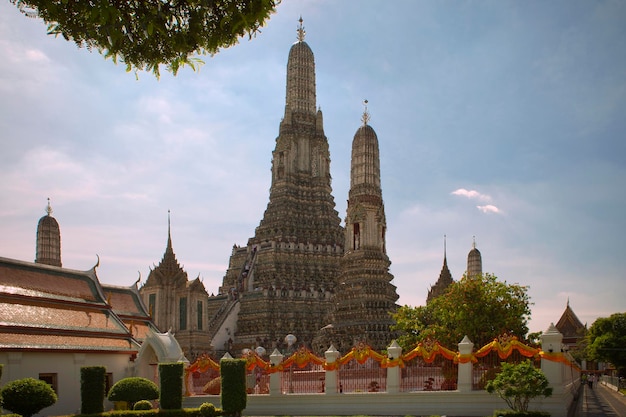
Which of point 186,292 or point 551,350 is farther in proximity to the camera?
point 186,292

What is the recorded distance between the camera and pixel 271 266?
61562mm

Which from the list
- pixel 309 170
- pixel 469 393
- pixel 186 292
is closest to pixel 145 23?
pixel 469 393

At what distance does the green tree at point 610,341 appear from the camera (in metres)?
60.3

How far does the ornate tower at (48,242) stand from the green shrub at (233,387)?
42630mm

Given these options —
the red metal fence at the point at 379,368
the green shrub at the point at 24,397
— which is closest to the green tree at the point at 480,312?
the red metal fence at the point at 379,368

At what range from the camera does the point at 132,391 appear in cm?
2348

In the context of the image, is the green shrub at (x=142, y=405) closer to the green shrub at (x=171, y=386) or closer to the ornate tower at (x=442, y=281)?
the green shrub at (x=171, y=386)

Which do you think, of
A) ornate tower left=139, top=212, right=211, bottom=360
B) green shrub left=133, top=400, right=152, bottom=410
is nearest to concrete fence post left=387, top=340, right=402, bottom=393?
green shrub left=133, top=400, right=152, bottom=410

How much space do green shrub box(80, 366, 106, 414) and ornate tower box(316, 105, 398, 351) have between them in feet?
82.5

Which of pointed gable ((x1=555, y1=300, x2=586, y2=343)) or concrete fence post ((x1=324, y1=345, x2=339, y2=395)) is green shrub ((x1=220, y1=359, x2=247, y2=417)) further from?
pointed gable ((x1=555, y1=300, x2=586, y2=343))

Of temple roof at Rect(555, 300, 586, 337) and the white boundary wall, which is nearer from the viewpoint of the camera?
the white boundary wall

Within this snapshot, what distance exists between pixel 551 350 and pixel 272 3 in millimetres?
15197

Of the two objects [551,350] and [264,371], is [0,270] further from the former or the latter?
[551,350]

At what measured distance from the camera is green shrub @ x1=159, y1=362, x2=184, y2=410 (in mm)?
22859
